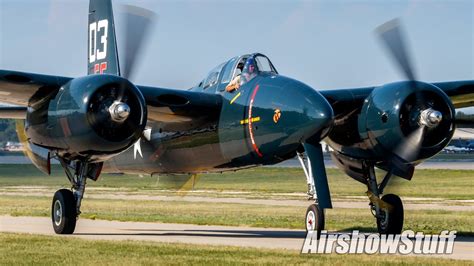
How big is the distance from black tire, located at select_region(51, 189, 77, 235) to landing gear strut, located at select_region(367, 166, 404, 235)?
752 centimetres

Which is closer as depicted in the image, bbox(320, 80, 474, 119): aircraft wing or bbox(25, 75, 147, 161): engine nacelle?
bbox(25, 75, 147, 161): engine nacelle

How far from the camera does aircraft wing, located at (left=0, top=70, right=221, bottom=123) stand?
22797 millimetres

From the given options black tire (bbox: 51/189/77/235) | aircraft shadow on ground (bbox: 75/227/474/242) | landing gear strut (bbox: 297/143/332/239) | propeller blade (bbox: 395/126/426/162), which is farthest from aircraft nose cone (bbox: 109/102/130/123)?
propeller blade (bbox: 395/126/426/162)

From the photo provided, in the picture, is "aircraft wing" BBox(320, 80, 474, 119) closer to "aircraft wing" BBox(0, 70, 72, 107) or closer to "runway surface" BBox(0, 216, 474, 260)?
"runway surface" BBox(0, 216, 474, 260)

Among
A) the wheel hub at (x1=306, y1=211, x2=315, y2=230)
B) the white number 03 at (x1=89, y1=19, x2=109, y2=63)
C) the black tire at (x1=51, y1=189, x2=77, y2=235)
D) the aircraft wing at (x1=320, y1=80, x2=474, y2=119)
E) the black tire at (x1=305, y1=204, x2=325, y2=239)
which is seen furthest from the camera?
the white number 03 at (x1=89, y1=19, x2=109, y2=63)

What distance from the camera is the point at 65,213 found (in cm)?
2433

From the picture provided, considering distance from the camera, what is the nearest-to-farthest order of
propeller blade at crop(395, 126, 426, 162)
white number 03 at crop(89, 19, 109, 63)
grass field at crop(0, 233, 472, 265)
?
1. grass field at crop(0, 233, 472, 265)
2. propeller blade at crop(395, 126, 426, 162)
3. white number 03 at crop(89, 19, 109, 63)

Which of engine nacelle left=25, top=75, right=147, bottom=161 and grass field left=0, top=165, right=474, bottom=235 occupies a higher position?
engine nacelle left=25, top=75, right=147, bottom=161

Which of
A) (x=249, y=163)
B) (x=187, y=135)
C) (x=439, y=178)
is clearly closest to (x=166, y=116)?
(x=187, y=135)

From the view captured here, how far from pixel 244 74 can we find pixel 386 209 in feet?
15.8

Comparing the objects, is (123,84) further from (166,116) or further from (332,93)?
(332,93)

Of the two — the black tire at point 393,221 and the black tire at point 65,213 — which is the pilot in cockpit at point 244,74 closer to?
the black tire at point 393,221

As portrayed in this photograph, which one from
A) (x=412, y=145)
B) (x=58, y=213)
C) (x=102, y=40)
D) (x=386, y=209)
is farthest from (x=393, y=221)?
(x=102, y=40)

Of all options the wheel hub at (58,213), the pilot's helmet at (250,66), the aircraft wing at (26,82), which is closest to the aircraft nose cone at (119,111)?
the aircraft wing at (26,82)
